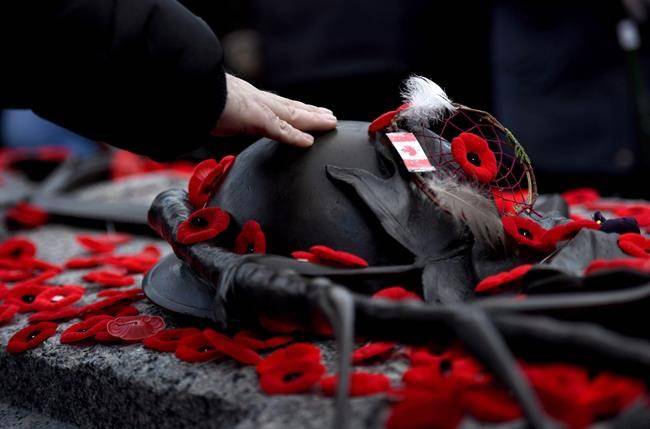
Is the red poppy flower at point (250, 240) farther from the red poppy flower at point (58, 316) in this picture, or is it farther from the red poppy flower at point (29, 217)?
the red poppy flower at point (29, 217)

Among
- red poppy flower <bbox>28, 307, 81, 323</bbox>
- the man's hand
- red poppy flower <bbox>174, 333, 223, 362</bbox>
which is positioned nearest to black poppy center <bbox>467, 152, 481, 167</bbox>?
the man's hand

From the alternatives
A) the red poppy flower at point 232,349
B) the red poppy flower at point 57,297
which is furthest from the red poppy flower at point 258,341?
the red poppy flower at point 57,297

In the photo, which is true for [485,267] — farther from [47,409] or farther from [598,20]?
[598,20]

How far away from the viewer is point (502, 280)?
1.41 meters

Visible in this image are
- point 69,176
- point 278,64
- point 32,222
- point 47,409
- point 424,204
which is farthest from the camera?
point 278,64

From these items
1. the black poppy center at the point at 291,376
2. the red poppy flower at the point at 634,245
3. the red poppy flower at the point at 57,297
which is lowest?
the red poppy flower at the point at 57,297

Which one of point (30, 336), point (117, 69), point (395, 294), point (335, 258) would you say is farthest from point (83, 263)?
point (395, 294)

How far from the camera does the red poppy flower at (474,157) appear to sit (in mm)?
1604

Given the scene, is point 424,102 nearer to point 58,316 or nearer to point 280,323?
point 280,323

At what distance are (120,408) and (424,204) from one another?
825 mm

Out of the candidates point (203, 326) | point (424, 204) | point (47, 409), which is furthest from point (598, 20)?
point (47, 409)

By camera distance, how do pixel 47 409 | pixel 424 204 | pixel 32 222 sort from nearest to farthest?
pixel 424 204, pixel 47 409, pixel 32 222

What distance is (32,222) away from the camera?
3.65 metres

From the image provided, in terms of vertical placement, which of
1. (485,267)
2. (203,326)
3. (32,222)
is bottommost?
(32,222)
